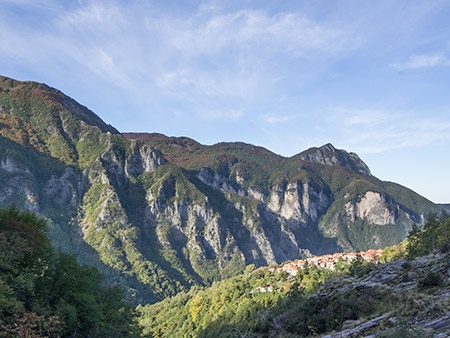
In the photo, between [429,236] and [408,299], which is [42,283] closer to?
[408,299]

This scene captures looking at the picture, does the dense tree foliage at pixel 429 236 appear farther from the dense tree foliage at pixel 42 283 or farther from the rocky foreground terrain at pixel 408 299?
the dense tree foliage at pixel 42 283

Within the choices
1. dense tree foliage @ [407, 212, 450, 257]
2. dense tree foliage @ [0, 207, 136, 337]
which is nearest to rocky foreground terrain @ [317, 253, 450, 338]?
dense tree foliage @ [0, 207, 136, 337]

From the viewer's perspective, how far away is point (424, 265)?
2988cm

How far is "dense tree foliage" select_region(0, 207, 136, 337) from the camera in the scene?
2369 cm

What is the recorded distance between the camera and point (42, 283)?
29.0 meters

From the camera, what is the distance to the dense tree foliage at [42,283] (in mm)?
23688

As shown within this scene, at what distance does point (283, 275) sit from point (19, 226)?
297 feet

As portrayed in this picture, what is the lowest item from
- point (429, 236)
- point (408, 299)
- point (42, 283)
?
point (42, 283)

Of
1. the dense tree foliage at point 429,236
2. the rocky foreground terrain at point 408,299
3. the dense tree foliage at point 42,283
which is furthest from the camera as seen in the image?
the dense tree foliage at point 429,236

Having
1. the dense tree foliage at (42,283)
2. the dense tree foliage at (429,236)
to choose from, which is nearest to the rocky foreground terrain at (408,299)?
the dense tree foliage at (42,283)

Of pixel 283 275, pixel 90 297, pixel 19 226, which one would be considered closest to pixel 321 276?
pixel 283 275

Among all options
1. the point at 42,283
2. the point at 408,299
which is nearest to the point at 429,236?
the point at 408,299

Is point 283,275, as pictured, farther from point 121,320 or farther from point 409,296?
point 409,296

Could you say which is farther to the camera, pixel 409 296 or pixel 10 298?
pixel 409 296
